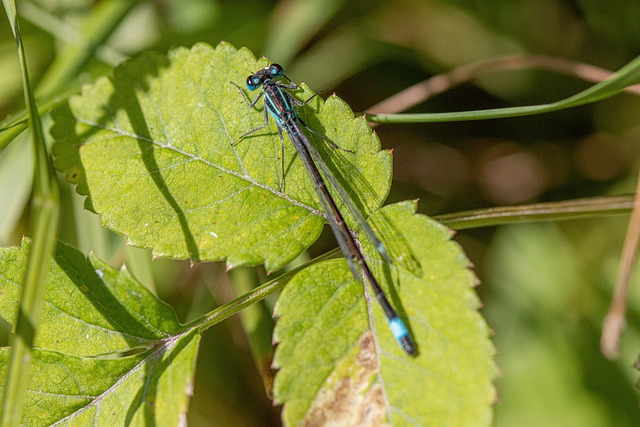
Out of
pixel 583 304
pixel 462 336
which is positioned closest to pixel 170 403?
pixel 462 336

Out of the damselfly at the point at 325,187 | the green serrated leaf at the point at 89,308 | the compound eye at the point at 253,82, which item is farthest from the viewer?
the compound eye at the point at 253,82

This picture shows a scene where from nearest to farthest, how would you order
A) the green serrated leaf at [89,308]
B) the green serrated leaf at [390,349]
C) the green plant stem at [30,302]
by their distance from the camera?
the green plant stem at [30,302] < the green serrated leaf at [390,349] < the green serrated leaf at [89,308]

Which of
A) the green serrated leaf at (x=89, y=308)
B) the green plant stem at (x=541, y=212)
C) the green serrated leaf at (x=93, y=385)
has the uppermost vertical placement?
the green serrated leaf at (x=89, y=308)

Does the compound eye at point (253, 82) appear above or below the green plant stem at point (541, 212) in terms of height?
above

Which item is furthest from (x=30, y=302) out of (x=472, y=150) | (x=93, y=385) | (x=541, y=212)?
(x=472, y=150)

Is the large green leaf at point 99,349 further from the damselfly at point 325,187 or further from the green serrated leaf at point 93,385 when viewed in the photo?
the damselfly at point 325,187

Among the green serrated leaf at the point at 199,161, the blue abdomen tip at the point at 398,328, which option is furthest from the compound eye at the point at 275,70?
the blue abdomen tip at the point at 398,328

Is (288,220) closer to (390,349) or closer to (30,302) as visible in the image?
(390,349)
